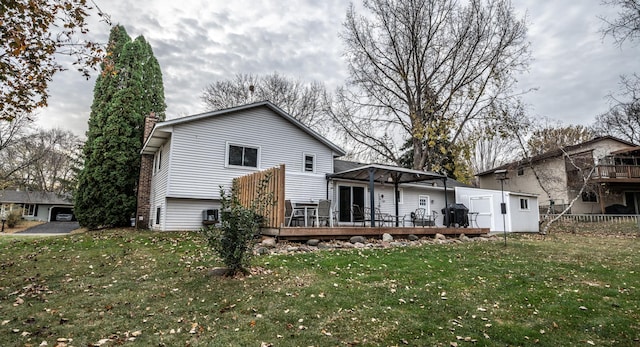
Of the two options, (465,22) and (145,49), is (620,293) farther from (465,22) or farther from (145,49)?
(145,49)

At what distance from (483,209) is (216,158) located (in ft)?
Result: 46.3

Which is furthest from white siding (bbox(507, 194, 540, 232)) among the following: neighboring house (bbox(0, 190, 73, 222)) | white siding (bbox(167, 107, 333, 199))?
neighboring house (bbox(0, 190, 73, 222))

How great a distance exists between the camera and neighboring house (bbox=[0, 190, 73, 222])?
35312mm

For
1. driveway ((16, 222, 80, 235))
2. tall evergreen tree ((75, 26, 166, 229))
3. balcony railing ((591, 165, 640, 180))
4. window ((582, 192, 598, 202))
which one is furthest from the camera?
window ((582, 192, 598, 202))

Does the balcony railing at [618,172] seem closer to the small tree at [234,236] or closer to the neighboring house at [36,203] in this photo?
the small tree at [234,236]

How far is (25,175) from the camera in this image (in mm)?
36500

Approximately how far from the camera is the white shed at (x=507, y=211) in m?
17.2

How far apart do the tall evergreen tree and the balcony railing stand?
29.8m

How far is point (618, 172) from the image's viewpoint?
2467 cm

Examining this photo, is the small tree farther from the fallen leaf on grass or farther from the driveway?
the driveway

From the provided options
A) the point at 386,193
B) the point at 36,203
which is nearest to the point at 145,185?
the point at 386,193

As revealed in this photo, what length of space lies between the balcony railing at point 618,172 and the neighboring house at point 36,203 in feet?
155

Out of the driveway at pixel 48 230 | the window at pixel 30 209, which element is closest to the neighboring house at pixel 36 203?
the window at pixel 30 209

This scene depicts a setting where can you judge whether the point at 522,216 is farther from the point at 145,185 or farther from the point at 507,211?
the point at 145,185
